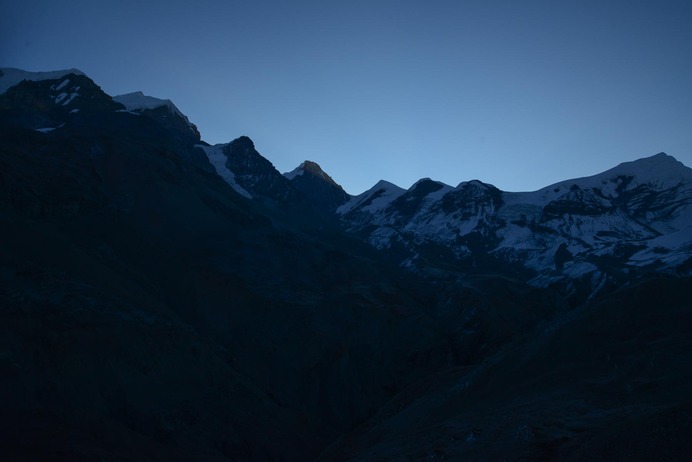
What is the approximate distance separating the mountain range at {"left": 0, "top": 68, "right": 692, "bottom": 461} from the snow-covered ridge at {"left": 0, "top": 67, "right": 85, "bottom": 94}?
40.6 inches

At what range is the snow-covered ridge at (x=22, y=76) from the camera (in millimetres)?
105062

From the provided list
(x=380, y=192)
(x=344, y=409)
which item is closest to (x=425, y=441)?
(x=344, y=409)

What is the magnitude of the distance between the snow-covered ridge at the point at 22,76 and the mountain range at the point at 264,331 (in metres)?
1.03

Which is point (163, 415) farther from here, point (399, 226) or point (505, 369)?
point (399, 226)

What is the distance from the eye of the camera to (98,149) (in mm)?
64812

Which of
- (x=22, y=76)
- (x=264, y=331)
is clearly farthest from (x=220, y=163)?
(x=264, y=331)

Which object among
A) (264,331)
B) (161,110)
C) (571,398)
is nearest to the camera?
(571,398)

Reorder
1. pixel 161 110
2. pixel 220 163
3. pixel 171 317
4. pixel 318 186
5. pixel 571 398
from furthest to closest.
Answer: pixel 318 186 < pixel 220 163 < pixel 161 110 < pixel 171 317 < pixel 571 398

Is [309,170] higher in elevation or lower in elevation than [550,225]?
higher

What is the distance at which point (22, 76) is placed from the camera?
108938mm

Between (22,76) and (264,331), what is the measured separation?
3465 inches

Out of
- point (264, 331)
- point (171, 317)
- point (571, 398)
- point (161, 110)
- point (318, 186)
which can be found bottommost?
point (571, 398)

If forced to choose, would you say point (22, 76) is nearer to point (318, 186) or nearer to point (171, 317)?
point (318, 186)

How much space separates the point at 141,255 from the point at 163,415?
23.9 meters
